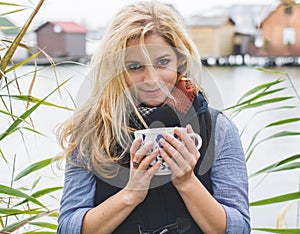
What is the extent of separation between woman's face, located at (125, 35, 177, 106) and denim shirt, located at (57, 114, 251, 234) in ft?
0.27

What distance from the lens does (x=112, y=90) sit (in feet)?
1.69

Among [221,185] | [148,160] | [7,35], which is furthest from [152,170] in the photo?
[7,35]

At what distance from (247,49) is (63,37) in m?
1.45

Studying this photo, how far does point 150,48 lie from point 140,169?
0.39ft

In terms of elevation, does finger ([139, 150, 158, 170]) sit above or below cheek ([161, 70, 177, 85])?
below

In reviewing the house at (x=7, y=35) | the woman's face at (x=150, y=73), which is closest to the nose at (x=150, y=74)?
the woman's face at (x=150, y=73)

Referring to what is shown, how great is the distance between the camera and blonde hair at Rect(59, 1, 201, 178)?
20.0 inches

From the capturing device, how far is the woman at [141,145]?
19.5 inches

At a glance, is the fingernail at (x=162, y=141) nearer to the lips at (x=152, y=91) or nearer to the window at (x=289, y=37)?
the lips at (x=152, y=91)

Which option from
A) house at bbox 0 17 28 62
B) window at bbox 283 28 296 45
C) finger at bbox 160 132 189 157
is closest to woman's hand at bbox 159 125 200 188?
finger at bbox 160 132 189 157

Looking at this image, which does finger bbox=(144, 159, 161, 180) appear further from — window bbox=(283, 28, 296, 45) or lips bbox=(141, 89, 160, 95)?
window bbox=(283, 28, 296, 45)

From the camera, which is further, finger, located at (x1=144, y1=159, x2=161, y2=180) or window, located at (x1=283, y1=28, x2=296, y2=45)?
window, located at (x1=283, y1=28, x2=296, y2=45)

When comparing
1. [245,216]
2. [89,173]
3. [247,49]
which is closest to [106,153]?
[89,173]

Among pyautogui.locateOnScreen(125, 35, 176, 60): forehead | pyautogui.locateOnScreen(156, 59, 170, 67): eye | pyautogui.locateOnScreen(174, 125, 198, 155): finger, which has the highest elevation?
pyautogui.locateOnScreen(125, 35, 176, 60): forehead
